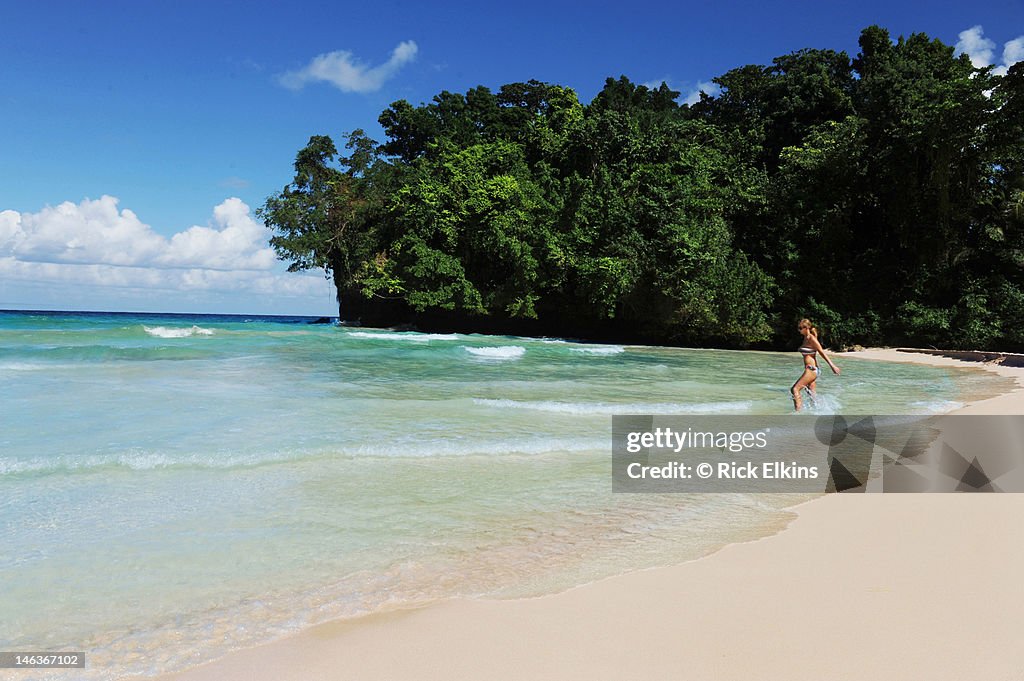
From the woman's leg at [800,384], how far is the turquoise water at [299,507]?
359mm

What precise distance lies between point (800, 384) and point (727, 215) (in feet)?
75.7

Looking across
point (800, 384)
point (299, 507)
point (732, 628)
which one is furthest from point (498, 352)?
point (732, 628)

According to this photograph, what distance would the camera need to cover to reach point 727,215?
31.2m

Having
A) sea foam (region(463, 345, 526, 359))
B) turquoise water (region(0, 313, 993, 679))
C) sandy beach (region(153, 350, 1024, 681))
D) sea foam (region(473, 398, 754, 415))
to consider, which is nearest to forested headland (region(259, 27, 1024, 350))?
sea foam (region(463, 345, 526, 359))

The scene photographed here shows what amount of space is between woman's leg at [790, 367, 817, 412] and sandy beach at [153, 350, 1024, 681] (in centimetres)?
586

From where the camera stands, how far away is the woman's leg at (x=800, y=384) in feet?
32.6

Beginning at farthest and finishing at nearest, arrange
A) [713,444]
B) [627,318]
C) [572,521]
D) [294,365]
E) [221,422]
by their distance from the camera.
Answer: [627,318]
[294,365]
[221,422]
[713,444]
[572,521]

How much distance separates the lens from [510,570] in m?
3.88

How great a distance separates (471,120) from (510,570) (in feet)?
168

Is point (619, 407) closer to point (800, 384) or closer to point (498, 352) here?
point (800, 384)

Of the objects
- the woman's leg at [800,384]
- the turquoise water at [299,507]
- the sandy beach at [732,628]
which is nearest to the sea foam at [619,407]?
the turquoise water at [299,507]

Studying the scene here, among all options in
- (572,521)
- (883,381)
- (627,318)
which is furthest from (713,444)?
(627,318)

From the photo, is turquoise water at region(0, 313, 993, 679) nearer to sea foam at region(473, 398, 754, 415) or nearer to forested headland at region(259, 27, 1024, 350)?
sea foam at region(473, 398, 754, 415)

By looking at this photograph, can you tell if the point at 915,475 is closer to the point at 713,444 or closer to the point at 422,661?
the point at 713,444
